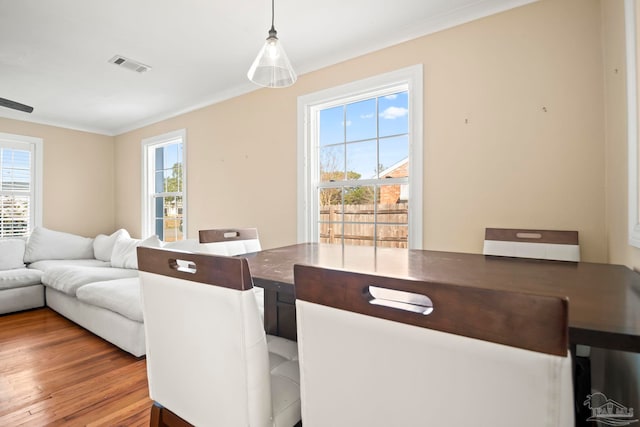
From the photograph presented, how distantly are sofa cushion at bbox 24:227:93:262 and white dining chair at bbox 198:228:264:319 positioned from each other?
3588 mm

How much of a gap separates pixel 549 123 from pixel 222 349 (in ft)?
7.57

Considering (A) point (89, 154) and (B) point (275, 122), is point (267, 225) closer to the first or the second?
(B) point (275, 122)

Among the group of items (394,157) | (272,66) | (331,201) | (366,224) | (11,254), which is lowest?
(11,254)

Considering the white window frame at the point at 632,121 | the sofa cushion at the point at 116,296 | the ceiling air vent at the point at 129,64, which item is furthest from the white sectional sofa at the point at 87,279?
the white window frame at the point at 632,121

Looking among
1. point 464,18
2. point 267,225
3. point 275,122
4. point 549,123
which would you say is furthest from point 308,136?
point 549,123

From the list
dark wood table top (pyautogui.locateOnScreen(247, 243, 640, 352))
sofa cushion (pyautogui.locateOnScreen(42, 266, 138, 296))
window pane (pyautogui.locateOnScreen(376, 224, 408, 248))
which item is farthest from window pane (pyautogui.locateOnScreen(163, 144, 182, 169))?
dark wood table top (pyautogui.locateOnScreen(247, 243, 640, 352))

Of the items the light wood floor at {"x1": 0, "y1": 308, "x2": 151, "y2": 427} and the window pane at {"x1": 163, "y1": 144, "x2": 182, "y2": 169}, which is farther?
the window pane at {"x1": 163, "y1": 144, "x2": 182, "y2": 169}

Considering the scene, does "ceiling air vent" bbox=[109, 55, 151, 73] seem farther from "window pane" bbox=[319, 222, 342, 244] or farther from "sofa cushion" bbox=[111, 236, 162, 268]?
"window pane" bbox=[319, 222, 342, 244]

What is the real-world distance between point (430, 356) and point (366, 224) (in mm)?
2334

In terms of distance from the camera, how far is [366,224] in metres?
2.81

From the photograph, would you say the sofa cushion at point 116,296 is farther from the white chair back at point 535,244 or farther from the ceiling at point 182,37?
the white chair back at point 535,244

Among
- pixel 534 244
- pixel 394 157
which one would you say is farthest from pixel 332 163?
pixel 534 244

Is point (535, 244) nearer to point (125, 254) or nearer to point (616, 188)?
point (616, 188)

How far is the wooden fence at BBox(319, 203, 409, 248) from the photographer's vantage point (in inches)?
104
